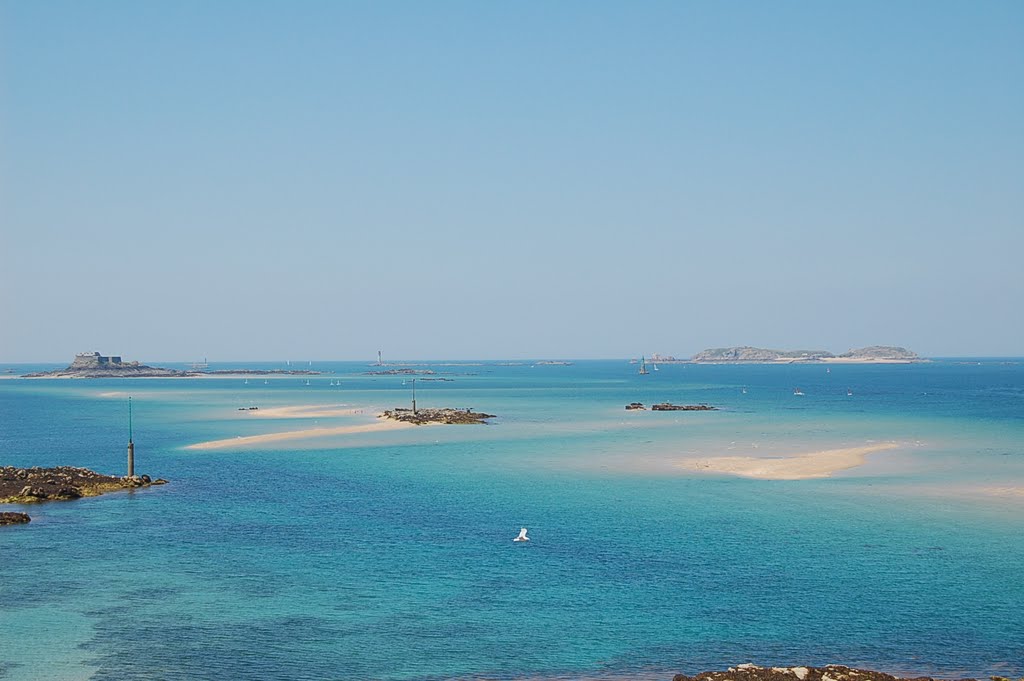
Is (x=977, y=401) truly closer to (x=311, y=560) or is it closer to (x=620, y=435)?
(x=620, y=435)

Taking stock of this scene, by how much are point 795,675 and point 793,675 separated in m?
0.06

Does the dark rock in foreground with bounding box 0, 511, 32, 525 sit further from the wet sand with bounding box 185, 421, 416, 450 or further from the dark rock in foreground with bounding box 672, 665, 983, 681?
the dark rock in foreground with bounding box 672, 665, 983, 681

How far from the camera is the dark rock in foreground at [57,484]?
55281 millimetres

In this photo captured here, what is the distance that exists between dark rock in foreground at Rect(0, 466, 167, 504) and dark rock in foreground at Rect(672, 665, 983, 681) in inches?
1767

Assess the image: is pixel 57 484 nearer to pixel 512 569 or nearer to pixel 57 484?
pixel 57 484

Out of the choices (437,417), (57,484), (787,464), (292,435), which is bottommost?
(787,464)

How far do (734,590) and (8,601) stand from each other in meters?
27.3

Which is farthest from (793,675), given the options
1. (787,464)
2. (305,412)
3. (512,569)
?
(305,412)

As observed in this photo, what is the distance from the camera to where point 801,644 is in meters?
28.8

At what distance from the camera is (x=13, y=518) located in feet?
158

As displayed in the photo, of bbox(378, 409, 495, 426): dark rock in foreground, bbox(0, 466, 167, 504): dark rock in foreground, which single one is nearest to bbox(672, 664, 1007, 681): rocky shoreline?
bbox(0, 466, 167, 504): dark rock in foreground

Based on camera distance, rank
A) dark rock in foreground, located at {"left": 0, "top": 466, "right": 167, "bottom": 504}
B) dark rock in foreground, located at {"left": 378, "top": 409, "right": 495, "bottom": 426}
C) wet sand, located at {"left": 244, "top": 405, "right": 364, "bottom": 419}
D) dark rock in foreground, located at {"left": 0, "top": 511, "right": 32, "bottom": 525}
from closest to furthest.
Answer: dark rock in foreground, located at {"left": 0, "top": 511, "right": 32, "bottom": 525} → dark rock in foreground, located at {"left": 0, "top": 466, "right": 167, "bottom": 504} → dark rock in foreground, located at {"left": 378, "top": 409, "right": 495, "bottom": 426} → wet sand, located at {"left": 244, "top": 405, "right": 364, "bottom": 419}

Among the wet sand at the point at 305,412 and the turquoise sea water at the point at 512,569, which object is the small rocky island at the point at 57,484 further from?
the wet sand at the point at 305,412

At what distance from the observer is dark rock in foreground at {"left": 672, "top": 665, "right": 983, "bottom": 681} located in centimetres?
2469
